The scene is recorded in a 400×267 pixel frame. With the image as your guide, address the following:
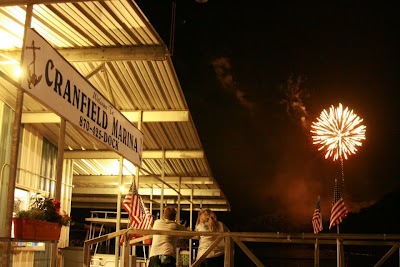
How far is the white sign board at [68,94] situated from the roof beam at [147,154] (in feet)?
24.4

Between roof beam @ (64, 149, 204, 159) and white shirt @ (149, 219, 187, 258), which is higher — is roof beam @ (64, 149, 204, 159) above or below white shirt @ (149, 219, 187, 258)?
above

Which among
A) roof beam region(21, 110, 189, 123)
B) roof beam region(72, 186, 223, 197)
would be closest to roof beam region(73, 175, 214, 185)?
roof beam region(72, 186, 223, 197)

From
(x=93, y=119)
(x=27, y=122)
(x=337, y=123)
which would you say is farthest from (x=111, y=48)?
(x=337, y=123)

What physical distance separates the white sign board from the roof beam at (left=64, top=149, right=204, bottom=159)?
7.44 meters

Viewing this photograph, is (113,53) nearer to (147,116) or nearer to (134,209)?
(147,116)

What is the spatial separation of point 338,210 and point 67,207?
8.73 m

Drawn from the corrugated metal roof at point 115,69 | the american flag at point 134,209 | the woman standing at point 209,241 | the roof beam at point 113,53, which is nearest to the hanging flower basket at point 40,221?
the corrugated metal roof at point 115,69

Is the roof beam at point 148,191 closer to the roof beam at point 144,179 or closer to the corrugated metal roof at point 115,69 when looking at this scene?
the roof beam at point 144,179

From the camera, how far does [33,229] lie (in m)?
6.07

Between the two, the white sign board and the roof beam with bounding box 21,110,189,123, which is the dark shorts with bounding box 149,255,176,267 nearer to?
the white sign board

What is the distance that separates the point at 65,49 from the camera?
361 inches

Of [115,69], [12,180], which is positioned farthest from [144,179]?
[12,180]

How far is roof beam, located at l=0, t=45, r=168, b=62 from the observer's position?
913 centimetres

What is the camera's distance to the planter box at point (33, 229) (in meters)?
5.97
